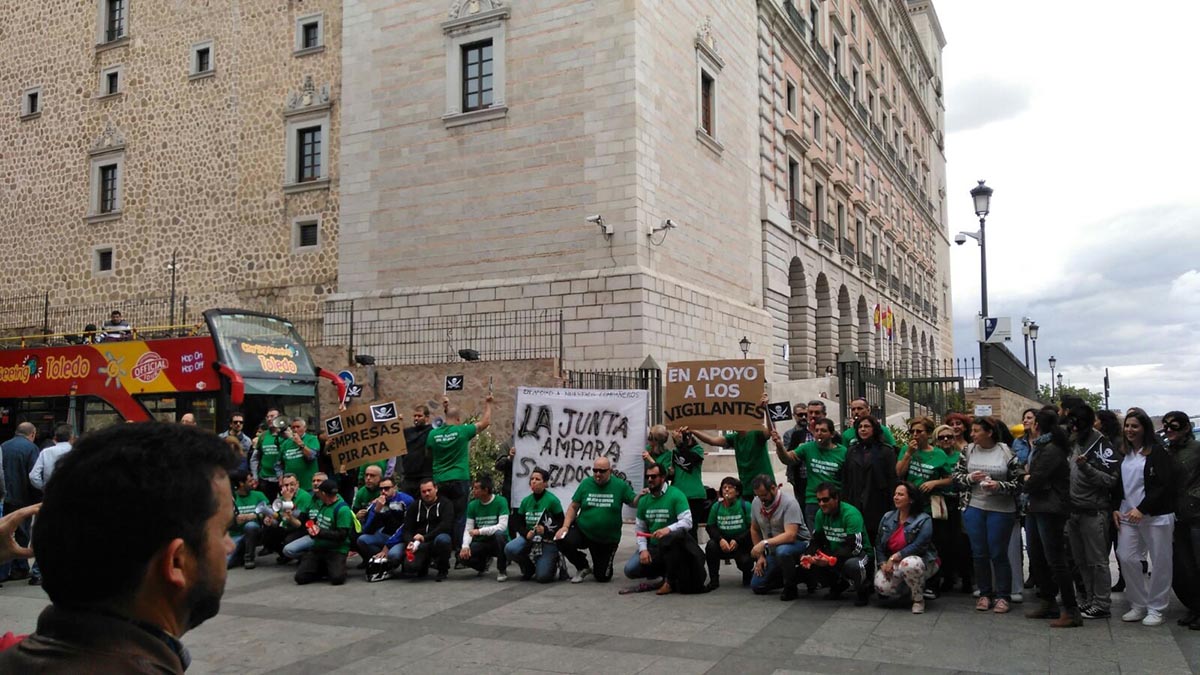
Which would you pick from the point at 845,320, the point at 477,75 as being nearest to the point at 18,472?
the point at 477,75

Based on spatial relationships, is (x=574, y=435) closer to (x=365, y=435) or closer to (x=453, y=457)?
(x=453, y=457)

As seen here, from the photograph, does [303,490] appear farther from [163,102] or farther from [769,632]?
[163,102]

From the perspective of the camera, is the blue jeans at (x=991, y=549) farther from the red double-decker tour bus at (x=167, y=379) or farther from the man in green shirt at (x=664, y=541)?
the red double-decker tour bus at (x=167, y=379)

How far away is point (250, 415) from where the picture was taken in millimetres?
16812

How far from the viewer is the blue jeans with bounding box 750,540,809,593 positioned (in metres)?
9.21

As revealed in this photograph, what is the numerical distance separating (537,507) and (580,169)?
1363 cm

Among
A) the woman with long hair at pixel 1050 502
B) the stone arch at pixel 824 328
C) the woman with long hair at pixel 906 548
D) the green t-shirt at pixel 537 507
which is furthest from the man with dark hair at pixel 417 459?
the stone arch at pixel 824 328

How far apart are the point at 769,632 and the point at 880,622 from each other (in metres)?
1.10

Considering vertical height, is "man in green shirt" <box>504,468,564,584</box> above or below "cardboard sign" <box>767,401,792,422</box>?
below

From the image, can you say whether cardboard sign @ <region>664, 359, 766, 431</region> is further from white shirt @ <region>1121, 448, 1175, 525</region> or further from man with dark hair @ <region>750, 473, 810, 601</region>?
white shirt @ <region>1121, 448, 1175, 525</region>

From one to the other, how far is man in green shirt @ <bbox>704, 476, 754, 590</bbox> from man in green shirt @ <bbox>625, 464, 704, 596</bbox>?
12.5 inches

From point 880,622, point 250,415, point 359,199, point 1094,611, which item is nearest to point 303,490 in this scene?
point 250,415

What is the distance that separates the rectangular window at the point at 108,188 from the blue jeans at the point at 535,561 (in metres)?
25.7

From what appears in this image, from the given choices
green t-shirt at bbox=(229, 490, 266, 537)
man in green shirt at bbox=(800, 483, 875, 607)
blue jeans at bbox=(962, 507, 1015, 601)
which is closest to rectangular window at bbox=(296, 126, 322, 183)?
green t-shirt at bbox=(229, 490, 266, 537)
